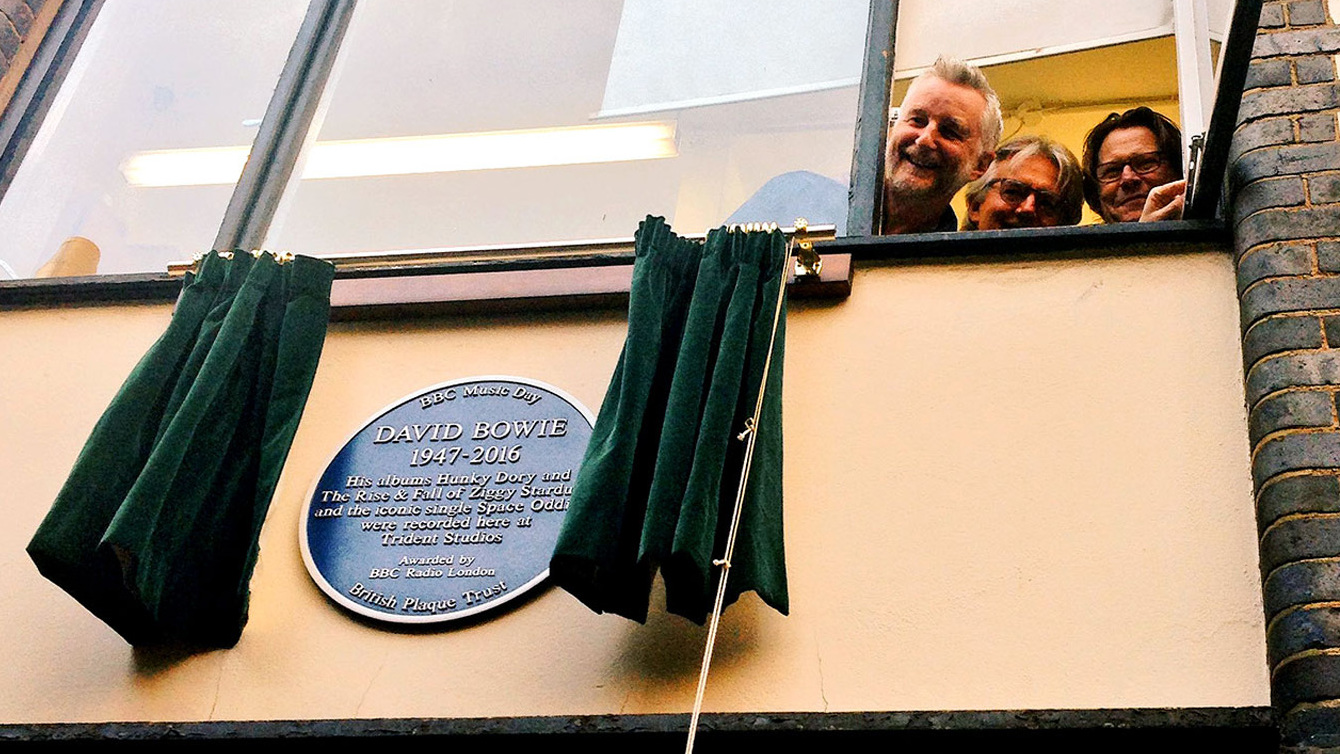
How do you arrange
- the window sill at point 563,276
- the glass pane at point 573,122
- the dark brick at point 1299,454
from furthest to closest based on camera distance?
A: the glass pane at point 573,122
the window sill at point 563,276
the dark brick at point 1299,454

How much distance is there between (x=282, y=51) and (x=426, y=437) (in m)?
2.33

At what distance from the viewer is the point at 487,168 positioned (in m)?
5.41

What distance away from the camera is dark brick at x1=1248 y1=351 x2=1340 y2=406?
11.5 ft

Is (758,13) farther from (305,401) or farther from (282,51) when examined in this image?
(305,401)

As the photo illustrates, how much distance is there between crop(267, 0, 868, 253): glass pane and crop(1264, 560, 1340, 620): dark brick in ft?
6.40

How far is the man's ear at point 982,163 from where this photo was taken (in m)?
5.10

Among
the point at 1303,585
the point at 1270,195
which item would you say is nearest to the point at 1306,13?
the point at 1270,195

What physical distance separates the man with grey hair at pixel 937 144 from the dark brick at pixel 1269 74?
3.34 ft

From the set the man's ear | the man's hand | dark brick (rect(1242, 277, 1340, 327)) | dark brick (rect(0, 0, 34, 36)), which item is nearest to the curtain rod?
the man's ear

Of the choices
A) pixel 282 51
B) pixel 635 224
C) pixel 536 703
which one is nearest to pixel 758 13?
pixel 635 224

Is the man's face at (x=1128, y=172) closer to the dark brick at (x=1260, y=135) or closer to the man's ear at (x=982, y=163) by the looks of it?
the man's ear at (x=982, y=163)

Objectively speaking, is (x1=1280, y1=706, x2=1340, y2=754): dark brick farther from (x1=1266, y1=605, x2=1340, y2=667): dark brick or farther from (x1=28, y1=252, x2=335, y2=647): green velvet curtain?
(x1=28, y1=252, x2=335, y2=647): green velvet curtain

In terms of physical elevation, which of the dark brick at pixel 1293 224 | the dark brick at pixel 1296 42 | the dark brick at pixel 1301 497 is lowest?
the dark brick at pixel 1301 497

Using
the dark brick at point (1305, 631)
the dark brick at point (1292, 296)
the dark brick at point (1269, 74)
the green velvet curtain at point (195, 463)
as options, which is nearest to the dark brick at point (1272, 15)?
the dark brick at point (1269, 74)
